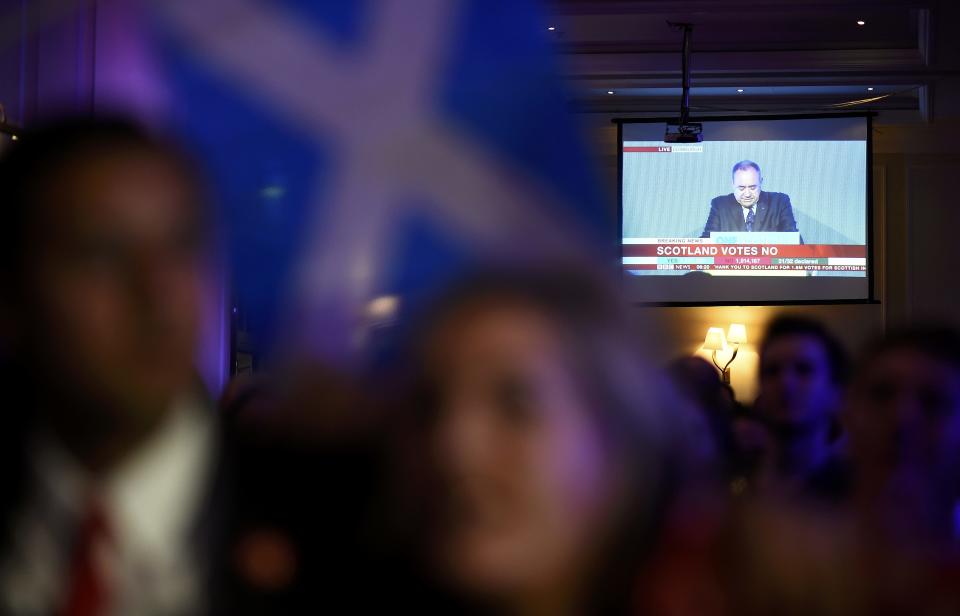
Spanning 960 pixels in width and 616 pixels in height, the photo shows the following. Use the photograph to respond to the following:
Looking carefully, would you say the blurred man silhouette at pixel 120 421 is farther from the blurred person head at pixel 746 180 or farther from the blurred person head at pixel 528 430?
the blurred person head at pixel 746 180

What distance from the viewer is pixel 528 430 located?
44 centimetres

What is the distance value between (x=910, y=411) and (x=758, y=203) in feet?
21.7

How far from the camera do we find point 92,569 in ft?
1.61

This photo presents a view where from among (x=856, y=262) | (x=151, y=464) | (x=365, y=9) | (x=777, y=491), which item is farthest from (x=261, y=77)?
(x=856, y=262)

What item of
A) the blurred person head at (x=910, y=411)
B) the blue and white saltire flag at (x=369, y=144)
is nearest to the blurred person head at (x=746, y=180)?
the blurred person head at (x=910, y=411)

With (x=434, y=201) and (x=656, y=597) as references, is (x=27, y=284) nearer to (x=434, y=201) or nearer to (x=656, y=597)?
(x=434, y=201)

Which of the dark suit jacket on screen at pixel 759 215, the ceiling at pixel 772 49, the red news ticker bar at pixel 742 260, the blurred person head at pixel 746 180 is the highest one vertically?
the ceiling at pixel 772 49

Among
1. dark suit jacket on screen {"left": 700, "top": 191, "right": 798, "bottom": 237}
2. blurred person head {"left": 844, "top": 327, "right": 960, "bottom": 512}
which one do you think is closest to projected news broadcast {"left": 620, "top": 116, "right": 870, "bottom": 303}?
dark suit jacket on screen {"left": 700, "top": 191, "right": 798, "bottom": 237}

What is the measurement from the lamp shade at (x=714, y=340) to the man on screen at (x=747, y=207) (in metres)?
0.76

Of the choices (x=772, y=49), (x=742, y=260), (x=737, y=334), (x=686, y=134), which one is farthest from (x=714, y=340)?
(x=772, y=49)

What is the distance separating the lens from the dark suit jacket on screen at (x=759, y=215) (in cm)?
694

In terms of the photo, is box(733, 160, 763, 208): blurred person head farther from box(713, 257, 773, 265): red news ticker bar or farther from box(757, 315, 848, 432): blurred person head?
box(757, 315, 848, 432): blurred person head

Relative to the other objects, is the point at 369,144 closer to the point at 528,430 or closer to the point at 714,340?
the point at 528,430

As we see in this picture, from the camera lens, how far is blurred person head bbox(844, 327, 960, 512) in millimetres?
636
